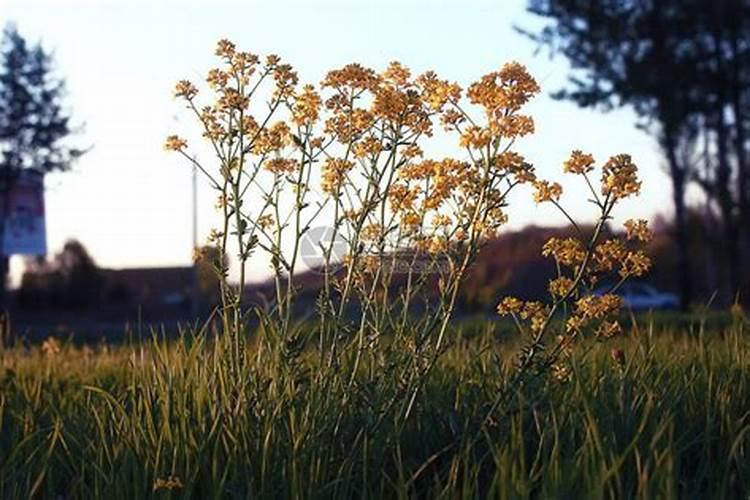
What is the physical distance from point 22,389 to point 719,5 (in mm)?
15629

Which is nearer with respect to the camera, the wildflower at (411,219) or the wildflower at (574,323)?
the wildflower at (574,323)

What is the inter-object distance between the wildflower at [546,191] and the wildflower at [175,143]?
1059 mm

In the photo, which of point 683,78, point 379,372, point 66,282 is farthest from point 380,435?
point 66,282

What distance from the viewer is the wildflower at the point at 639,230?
3541 millimetres

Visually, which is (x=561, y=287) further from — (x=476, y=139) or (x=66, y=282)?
(x=66, y=282)

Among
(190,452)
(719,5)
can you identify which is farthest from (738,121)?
(190,452)

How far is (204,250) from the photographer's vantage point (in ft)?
12.2

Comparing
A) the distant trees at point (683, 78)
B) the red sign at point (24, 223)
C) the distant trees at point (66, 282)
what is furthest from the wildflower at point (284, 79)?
the distant trees at point (66, 282)

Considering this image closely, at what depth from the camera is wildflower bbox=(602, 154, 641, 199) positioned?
3305 mm

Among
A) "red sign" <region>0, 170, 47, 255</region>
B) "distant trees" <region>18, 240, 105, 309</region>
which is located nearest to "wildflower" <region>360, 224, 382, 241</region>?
"red sign" <region>0, 170, 47, 255</region>

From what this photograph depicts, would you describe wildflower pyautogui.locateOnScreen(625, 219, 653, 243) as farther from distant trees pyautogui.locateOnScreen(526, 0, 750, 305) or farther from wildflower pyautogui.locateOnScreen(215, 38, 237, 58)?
distant trees pyautogui.locateOnScreen(526, 0, 750, 305)

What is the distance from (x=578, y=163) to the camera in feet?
11.0

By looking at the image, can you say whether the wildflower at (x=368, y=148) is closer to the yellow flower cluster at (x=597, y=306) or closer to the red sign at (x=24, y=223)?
the yellow flower cluster at (x=597, y=306)

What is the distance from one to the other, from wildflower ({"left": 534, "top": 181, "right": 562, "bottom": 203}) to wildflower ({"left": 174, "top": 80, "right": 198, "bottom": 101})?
1.08 metres
